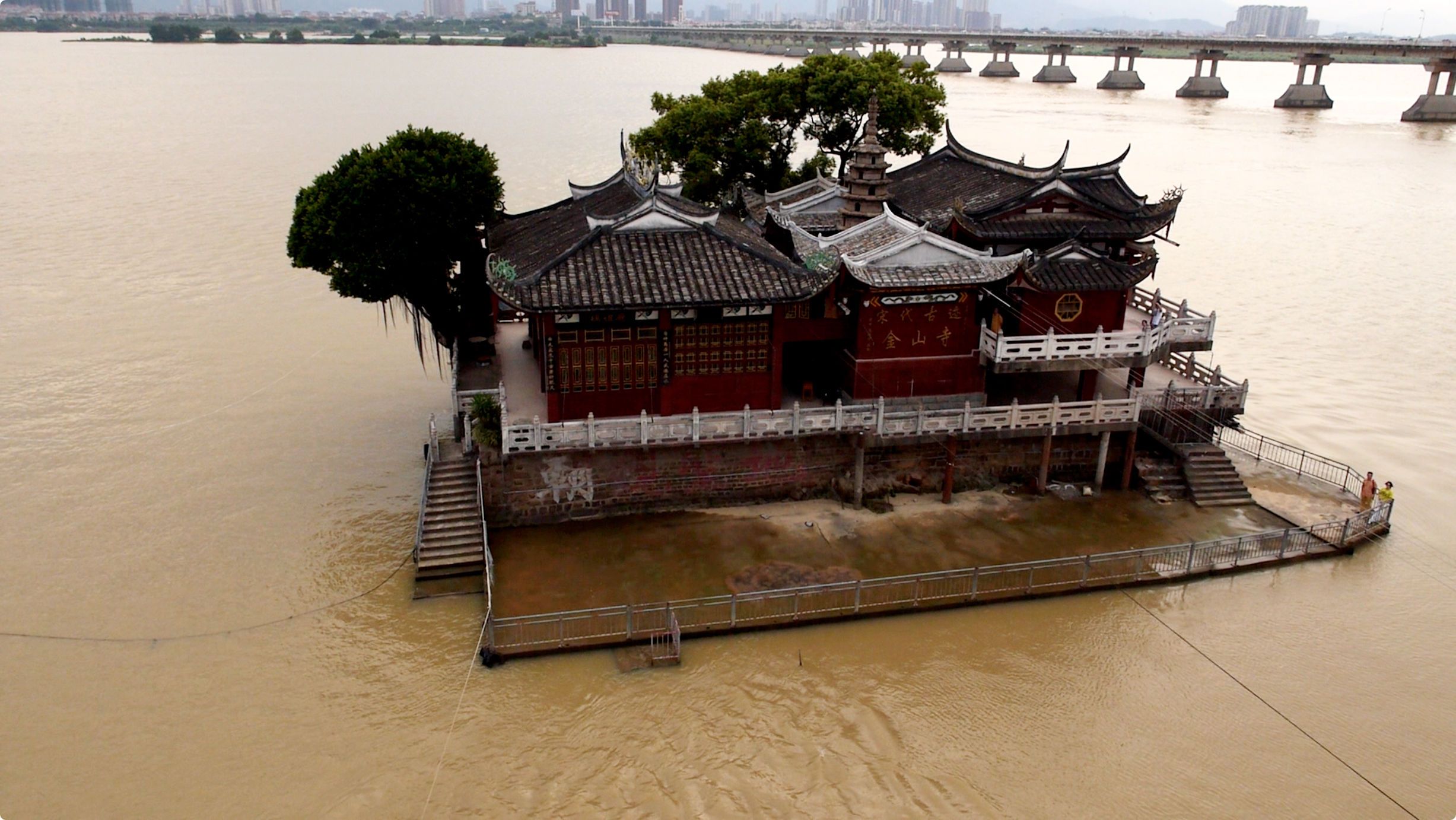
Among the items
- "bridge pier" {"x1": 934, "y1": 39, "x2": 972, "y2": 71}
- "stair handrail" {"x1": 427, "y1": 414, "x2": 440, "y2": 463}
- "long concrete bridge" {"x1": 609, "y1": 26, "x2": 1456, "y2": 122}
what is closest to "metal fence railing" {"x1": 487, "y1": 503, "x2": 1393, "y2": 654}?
"stair handrail" {"x1": 427, "y1": 414, "x2": 440, "y2": 463}

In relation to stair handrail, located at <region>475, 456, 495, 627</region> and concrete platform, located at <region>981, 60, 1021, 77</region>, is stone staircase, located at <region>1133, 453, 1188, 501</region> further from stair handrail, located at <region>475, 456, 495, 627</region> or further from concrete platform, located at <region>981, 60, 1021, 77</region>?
concrete platform, located at <region>981, 60, 1021, 77</region>

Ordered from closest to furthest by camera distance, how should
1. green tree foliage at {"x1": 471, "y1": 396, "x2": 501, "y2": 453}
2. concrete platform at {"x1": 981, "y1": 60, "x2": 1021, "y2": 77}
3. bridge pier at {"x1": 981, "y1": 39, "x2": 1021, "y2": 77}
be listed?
green tree foliage at {"x1": 471, "y1": 396, "x2": 501, "y2": 453}, bridge pier at {"x1": 981, "y1": 39, "x2": 1021, "y2": 77}, concrete platform at {"x1": 981, "y1": 60, "x2": 1021, "y2": 77}

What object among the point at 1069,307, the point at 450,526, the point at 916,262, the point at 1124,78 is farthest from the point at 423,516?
the point at 1124,78

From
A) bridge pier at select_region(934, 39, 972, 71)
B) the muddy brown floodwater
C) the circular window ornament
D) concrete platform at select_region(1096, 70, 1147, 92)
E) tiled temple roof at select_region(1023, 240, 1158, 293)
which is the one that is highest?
bridge pier at select_region(934, 39, 972, 71)

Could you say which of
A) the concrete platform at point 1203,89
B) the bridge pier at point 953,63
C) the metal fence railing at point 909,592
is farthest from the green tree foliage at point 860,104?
the bridge pier at point 953,63

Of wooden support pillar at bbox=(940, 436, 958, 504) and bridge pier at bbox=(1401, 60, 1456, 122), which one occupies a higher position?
bridge pier at bbox=(1401, 60, 1456, 122)
